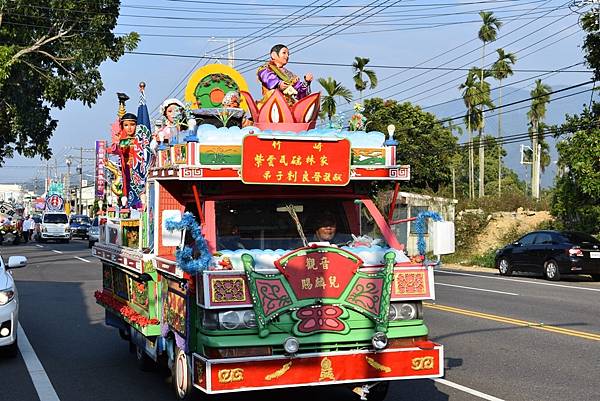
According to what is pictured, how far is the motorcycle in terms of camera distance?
4781 cm

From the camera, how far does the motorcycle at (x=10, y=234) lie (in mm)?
47812

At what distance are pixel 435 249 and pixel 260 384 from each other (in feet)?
6.66

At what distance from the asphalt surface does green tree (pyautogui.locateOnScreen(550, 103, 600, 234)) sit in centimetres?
733

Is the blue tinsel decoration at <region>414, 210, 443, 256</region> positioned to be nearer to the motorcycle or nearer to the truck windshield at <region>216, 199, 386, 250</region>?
the truck windshield at <region>216, 199, 386, 250</region>

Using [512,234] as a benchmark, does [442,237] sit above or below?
above

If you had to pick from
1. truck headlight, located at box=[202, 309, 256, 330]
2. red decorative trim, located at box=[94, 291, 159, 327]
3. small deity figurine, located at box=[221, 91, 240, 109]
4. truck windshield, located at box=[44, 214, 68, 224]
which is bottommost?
red decorative trim, located at box=[94, 291, 159, 327]

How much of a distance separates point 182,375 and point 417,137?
44.3 m

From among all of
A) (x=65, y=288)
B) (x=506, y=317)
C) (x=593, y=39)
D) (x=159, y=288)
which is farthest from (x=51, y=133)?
(x=159, y=288)

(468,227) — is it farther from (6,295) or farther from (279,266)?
(279,266)

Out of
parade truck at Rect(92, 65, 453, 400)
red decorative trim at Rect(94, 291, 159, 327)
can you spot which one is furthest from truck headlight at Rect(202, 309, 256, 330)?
red decorative trim at Rect(94, 291, 159, 327)

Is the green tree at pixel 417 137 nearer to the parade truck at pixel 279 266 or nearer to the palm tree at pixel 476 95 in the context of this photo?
the palm tree at pixel 476 95

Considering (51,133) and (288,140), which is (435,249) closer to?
(288,140)

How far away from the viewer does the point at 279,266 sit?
22.2 feet

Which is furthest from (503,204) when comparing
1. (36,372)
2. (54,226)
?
(36,372)
